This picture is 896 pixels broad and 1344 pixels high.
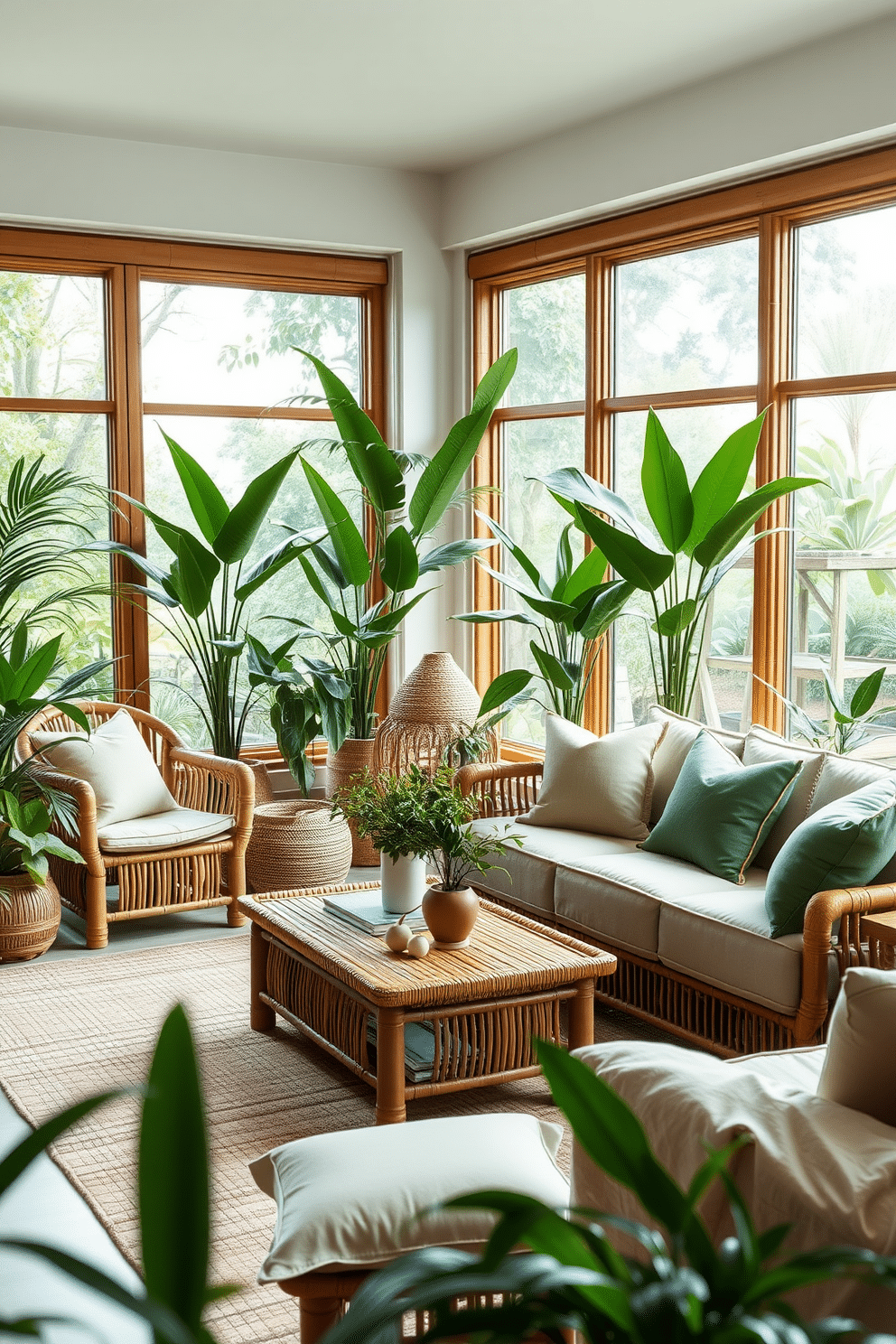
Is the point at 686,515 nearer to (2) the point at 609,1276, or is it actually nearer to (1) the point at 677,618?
(1) the point at 677,618

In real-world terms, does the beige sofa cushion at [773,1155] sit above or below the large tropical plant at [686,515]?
below

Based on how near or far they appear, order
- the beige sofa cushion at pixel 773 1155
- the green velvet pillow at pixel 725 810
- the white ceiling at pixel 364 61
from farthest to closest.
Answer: the white ceiling at pixel 364 61
the green velvet pillow at pixel 725 810
the beige sofa cushion at pixel 773 1155

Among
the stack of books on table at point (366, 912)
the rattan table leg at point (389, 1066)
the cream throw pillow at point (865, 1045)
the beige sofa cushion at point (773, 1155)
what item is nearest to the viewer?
the beige sofa cushion at point (773, 1155)

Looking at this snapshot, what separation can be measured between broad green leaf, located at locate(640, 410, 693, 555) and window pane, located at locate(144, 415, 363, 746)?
217cm

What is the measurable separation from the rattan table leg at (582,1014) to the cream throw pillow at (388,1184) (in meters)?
1.01

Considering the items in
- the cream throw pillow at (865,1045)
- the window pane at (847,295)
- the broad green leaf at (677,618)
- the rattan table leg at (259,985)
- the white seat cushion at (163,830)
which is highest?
the window pane at (847,295)

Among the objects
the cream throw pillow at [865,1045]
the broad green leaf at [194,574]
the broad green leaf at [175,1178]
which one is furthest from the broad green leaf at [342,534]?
the broad green leaf at [175,1178]

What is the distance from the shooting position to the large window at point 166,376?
5.75 meters

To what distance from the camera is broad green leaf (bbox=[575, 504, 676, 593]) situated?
4496mm

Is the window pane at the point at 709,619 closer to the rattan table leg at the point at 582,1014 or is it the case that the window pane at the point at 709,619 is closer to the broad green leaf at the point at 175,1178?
the rattan table leg at the point at 582,1014

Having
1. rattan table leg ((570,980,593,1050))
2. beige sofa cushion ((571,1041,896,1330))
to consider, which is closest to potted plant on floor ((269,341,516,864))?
rattan table leg ((570,980,593,1050))

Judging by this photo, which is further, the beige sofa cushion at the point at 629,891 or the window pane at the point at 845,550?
the window pane at the point at 845,550

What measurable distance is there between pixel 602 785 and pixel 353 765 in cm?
172

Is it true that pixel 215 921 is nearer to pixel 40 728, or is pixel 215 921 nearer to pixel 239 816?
pixel 239 816
